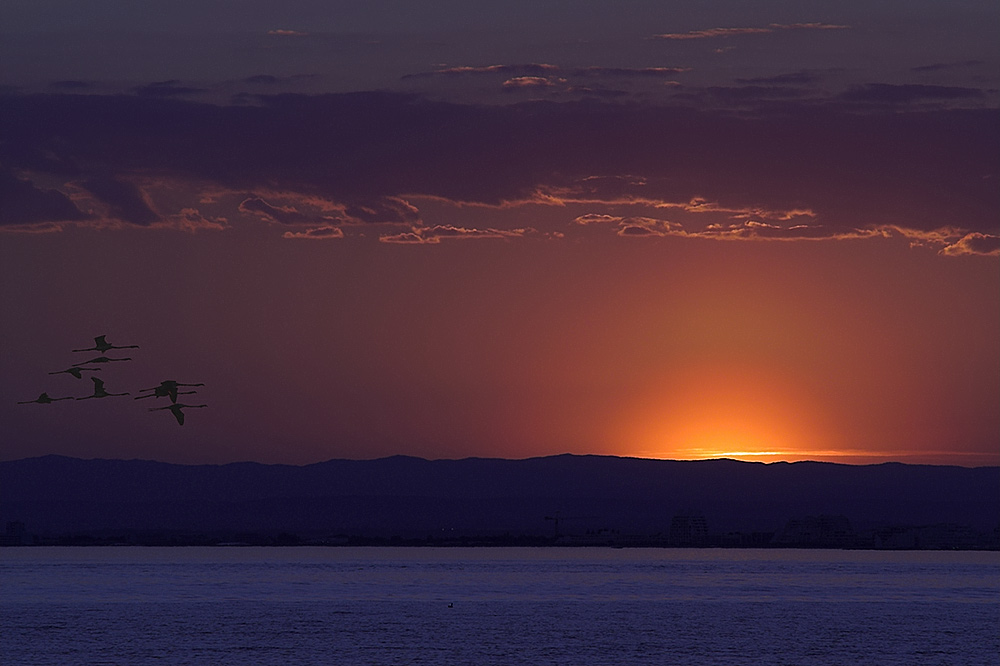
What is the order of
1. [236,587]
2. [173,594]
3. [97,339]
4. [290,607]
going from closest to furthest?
[97,339] < [290,607] < [173,594] < [236,587]

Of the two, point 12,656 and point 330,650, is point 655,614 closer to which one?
point 330,650

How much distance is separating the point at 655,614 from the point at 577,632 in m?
23.3

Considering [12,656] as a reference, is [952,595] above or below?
above

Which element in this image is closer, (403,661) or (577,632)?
(403,661)

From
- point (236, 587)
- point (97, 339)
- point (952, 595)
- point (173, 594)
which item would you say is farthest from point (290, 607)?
point (97, 339)

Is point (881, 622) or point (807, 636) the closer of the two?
point (807, 636)

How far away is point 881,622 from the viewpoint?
131 m

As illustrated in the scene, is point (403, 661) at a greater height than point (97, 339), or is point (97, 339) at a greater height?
point (97, 339)

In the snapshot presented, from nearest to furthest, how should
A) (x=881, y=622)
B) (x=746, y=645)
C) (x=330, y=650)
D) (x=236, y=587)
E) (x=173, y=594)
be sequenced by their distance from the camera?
1. (x=330, y=650)
2. (x=746, y=645)
3. (x=881, y=622)
4. (x=173, y=594)
5. (x=236, y=587)

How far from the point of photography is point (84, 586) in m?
192

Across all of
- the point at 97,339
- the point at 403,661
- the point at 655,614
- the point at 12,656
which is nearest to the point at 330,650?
the point at 403,661

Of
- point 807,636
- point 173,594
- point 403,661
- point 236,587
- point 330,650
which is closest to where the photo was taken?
point 403,661

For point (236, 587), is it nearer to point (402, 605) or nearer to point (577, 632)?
point (402, 605)

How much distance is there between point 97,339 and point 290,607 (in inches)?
4330
